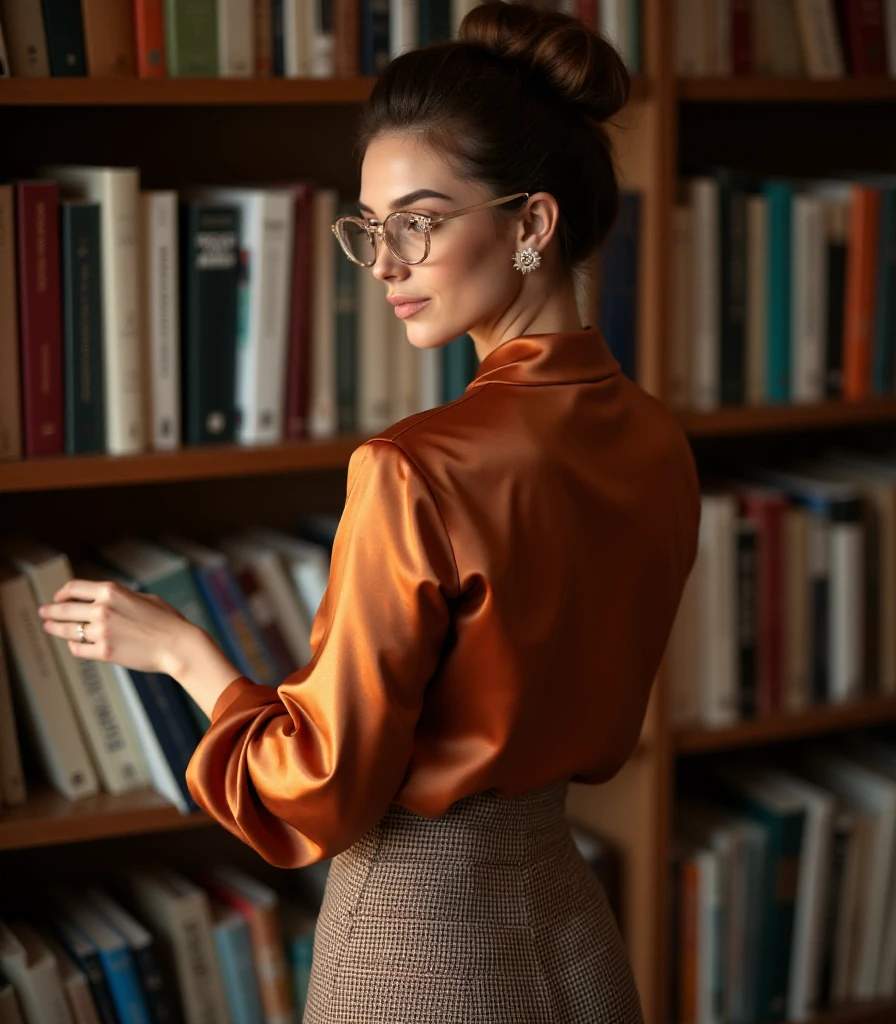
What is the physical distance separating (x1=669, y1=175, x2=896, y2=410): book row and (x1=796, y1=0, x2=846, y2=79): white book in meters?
0.15

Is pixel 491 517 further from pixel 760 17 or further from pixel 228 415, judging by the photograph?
pixel 760 17

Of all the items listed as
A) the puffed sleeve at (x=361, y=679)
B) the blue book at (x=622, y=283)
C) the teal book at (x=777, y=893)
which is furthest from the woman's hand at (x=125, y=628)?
the teal book at (x=777, y=893)

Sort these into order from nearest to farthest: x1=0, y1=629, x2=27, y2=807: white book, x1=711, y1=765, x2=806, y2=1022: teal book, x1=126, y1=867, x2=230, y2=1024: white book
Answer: x1=0, y1=629, x2=27, y2=807: white book < x1=126, y1=867, x2=230, y2=1024: white book < x1=711, y1=765, x2=806, y2=1022: teal book

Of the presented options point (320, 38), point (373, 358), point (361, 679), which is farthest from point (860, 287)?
point (361, 679)

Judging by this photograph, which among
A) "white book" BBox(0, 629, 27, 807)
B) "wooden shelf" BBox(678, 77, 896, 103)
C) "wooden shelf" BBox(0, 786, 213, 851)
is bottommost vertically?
"wooden shelf" BBox(0, 786, 213, 851)

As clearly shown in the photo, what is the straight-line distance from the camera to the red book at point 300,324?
1493 millimetres

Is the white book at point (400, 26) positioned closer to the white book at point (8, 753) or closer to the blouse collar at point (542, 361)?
the blouse collar at point (542, 361)

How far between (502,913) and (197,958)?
61 cm

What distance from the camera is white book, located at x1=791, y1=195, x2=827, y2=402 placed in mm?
1764

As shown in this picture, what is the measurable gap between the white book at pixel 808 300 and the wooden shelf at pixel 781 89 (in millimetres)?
138

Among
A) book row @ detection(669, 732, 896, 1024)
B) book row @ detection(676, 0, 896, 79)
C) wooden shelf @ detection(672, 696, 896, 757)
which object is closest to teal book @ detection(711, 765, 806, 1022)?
book row @ detection(669, 732, 896, 1024)

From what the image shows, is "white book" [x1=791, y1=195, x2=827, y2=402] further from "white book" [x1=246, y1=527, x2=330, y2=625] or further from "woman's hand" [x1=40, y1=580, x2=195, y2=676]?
"woman's hand" [x1=40, y1=580, x2=195, y2=676]

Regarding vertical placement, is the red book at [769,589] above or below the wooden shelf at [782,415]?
below

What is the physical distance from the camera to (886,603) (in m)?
1.89
